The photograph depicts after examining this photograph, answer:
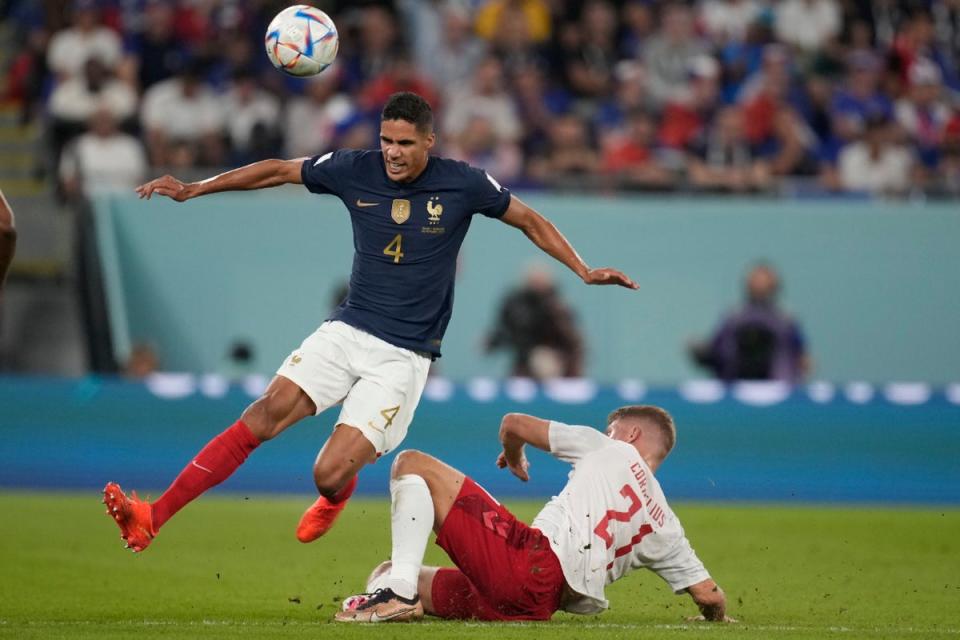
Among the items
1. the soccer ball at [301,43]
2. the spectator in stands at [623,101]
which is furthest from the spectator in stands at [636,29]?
the soccer ball at [301,43]

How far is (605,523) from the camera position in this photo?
23.9ft

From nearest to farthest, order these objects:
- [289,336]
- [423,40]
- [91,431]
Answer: [91,431]
[289,336]
[423,40]

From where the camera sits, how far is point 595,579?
7.34 m

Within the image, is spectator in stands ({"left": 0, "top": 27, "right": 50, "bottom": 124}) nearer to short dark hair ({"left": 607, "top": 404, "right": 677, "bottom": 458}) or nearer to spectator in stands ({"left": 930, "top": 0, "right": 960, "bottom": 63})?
spectator in stands ({"left": 930, "top": 0, "right": 960, "bottom": 63})

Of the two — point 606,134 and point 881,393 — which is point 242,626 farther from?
point 606,134

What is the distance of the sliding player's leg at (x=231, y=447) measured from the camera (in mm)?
7926

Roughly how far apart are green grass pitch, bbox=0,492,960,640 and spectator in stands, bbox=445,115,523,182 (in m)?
4.39

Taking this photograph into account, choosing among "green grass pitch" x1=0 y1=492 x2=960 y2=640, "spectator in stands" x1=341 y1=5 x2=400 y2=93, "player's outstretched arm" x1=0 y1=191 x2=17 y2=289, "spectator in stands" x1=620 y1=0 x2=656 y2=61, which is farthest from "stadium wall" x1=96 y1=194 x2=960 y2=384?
"player's outstretched arm" x1=0 y1=191 x2=17 y2=289

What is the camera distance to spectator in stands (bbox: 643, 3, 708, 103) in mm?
18469

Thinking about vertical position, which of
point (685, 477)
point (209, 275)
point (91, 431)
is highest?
point (209, 275)

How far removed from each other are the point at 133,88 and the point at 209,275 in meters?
2.60

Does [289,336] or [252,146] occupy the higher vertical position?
[252,146]

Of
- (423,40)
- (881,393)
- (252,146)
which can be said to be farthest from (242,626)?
(423,40)

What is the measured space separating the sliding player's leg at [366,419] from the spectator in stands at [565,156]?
8636 mm
